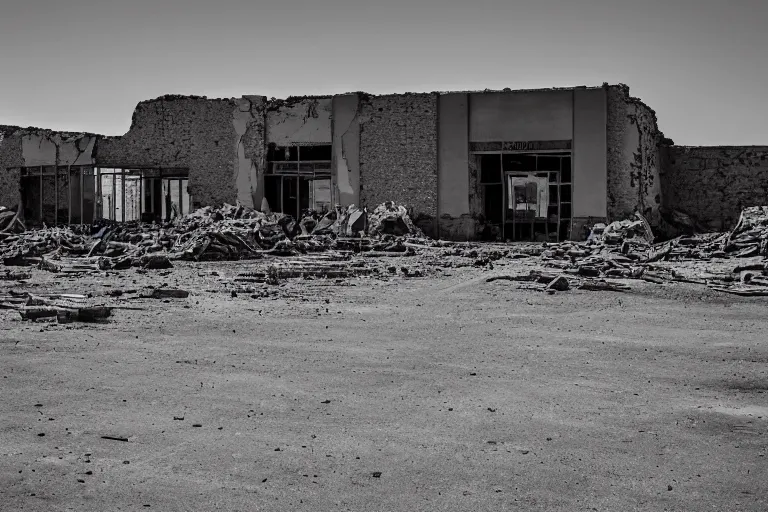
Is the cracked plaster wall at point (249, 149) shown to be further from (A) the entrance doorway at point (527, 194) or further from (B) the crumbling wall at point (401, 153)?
(A) the entrance doorway at point (527, 194)

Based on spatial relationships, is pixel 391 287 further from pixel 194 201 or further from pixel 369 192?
pixel 194 201

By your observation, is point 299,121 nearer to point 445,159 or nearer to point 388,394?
point 445,159

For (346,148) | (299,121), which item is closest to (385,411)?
(346,148)

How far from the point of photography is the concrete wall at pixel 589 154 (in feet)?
80.9

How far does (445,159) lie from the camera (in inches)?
1038

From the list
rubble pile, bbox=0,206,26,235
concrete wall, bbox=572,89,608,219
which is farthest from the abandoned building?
rubble pile, bbox=0,206,26,235

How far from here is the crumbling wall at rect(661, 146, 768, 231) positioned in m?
25.6

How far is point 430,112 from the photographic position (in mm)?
26422

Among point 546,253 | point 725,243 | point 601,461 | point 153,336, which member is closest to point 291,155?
point 546,253

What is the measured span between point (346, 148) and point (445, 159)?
3559 millimetres

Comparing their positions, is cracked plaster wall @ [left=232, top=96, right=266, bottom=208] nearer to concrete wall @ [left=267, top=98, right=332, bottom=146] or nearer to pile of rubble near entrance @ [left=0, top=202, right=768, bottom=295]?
concrete wall @ [left=267, top=98, right=332, bottom=146]

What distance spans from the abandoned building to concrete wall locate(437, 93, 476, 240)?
0.03m

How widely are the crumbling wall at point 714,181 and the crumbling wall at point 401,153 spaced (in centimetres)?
784

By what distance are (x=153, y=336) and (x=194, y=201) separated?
71.6 feet
